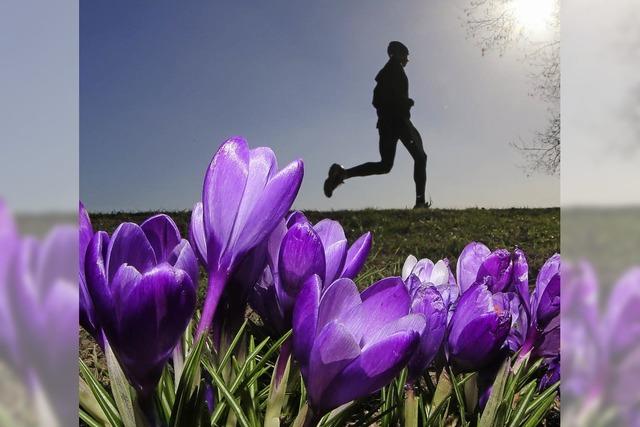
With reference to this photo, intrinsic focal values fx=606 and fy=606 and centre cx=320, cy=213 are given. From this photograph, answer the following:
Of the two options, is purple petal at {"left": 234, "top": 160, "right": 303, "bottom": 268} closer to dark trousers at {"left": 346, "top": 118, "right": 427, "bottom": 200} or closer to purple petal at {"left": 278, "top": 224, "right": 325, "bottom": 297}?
purple petal at {"left": 278, "top": 224, "right": 325, "bottom": 297}

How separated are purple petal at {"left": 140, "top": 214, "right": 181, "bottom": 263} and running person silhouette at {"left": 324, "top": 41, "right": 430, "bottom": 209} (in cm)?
112

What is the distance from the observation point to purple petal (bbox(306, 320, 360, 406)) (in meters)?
0.27

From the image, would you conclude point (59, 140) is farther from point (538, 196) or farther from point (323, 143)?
point (538, 196)

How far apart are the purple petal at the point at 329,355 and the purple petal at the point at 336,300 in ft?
0.05

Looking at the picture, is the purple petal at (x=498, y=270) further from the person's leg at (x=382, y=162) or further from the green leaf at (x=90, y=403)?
the person's leg at (x=382, y=162)

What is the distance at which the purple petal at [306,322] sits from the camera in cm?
28

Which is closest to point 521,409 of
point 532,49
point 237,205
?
point 237,205

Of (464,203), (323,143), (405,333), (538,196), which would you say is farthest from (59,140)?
(538,196)

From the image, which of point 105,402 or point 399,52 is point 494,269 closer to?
point 105,402

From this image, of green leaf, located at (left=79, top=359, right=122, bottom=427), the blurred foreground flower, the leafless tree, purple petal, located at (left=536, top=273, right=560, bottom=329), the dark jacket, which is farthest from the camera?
the dark jacket

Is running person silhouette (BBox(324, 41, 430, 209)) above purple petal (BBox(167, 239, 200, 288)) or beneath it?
above

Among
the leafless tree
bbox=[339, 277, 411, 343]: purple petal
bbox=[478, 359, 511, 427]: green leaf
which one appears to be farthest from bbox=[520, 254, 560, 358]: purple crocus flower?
the leafless tree

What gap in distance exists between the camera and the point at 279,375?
328mm

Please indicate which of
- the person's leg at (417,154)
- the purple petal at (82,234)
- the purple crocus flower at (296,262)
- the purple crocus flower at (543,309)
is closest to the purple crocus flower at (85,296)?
the purple petal at (82,234)
